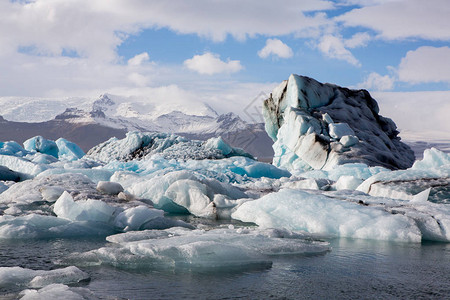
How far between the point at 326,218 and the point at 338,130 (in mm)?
13651

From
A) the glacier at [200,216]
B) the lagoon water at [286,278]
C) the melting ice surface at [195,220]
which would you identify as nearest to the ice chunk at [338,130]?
the glacier at [200,216]

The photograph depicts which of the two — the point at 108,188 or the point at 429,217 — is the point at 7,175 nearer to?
the point at 108,188

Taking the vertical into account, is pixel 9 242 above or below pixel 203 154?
below

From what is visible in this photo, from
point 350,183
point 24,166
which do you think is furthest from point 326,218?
point 24,166

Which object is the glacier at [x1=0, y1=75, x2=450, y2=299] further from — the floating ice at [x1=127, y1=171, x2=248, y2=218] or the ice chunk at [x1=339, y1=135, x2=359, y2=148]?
the ice chunk at [x1=339, y1=135, x2=359, y2=148]

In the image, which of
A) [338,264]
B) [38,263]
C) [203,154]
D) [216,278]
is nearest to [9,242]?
[38,263]

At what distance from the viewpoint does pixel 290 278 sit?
150 inches

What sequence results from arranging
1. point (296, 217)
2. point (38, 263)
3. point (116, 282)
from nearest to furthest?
point (116, 282), point (38, 263), point (296, 217)

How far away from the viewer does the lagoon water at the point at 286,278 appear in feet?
11.0

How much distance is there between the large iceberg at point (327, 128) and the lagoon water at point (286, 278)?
44.2ft

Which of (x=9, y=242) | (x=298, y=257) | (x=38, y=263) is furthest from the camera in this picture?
(x=9, y=242)

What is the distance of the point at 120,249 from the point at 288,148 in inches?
675

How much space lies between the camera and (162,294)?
10.8ft

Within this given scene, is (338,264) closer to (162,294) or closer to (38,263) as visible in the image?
(162,294)
